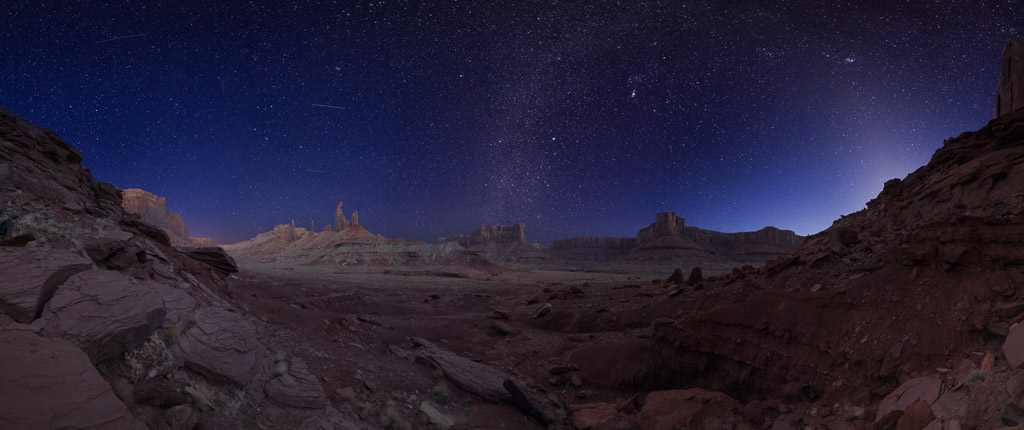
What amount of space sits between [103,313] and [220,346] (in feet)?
4.92

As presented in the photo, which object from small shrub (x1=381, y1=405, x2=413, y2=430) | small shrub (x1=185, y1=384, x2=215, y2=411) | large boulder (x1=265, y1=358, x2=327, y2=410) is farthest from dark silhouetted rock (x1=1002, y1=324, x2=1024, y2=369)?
small shrub (x1=185, y1=384, x2=215, y2=411)

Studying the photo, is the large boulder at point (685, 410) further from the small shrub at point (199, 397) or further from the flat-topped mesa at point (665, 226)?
the flat-topped mesa at point (665, 226)

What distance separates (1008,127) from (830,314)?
5507 mm

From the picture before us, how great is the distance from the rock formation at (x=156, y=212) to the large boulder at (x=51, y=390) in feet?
491

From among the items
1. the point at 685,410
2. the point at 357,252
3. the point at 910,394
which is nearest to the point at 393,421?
the point at 685,410

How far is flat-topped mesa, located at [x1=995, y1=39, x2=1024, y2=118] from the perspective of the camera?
9.34 metres

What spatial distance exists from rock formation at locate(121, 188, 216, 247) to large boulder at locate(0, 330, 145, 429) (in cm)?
14968

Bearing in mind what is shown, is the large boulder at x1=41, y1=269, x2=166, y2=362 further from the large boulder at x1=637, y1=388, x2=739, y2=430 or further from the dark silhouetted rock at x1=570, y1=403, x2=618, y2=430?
the large boulder at x1=637, y1=388, x2=739, y2=430

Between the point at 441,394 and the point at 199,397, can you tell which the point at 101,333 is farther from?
the point at 441,394

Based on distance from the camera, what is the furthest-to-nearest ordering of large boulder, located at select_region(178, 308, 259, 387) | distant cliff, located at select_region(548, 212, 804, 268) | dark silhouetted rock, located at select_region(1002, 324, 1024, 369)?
distant cliff, located at select_region(548, 212, 804, 268), large boulder, located at select_region(178, 308, 259, 387), dark silhouetted rock, located at select_region(1002, 324, 1024, 369)

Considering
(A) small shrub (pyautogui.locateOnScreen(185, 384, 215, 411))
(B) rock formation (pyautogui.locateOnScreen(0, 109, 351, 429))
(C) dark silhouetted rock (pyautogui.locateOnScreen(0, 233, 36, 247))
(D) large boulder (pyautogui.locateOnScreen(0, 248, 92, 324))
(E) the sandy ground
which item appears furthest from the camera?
(E) the sandy ground

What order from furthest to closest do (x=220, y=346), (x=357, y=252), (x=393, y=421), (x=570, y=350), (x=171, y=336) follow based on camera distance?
(x=357, y=252), (x=570, y=350), (x=393, y=421), (x=220, y=346), (x=171, y=336)

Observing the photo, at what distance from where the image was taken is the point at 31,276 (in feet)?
14.1

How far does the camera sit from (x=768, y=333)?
25.8 feet
